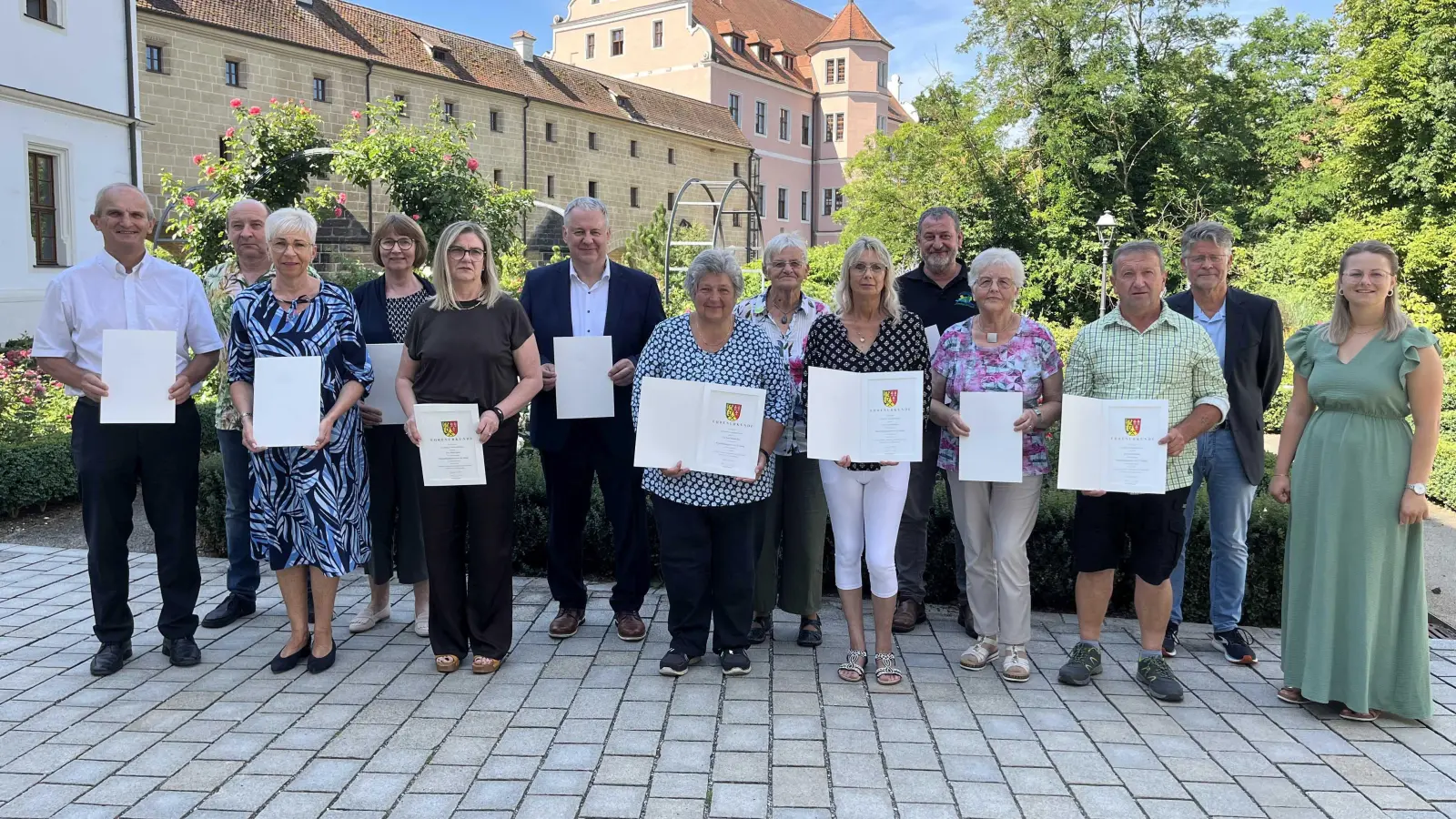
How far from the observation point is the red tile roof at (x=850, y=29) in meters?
60.2

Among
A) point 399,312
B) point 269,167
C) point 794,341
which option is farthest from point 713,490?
point 269,167

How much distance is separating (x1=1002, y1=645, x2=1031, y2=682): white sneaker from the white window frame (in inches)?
748

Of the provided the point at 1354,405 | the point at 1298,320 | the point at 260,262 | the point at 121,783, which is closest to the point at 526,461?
the point at 260,262

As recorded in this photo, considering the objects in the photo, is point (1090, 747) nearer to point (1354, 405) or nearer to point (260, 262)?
point (1354, 405)

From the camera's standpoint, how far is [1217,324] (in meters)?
4.88

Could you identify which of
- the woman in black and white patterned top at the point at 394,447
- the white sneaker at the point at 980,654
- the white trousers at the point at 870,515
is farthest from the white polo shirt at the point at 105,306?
the white sneaker at the point at 980,654

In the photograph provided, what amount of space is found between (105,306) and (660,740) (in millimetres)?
3133

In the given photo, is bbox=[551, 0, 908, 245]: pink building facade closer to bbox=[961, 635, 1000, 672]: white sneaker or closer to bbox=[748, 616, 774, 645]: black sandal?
bbox=[748, 616, 774, 645]: black sandal

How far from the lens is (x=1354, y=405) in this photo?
4176 mm

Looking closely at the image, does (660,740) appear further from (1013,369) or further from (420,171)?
(420,171)

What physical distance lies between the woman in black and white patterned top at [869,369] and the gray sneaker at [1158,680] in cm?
109

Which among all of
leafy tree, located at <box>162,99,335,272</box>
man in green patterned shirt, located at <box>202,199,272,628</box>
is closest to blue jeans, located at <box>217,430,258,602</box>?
man in green patterned shirt, located at <box>202,199,272,628</box>

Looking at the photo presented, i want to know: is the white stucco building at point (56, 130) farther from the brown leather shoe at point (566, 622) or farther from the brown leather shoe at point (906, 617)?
the brown leather shoe at point (906, 617)

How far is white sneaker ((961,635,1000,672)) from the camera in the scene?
479cm
